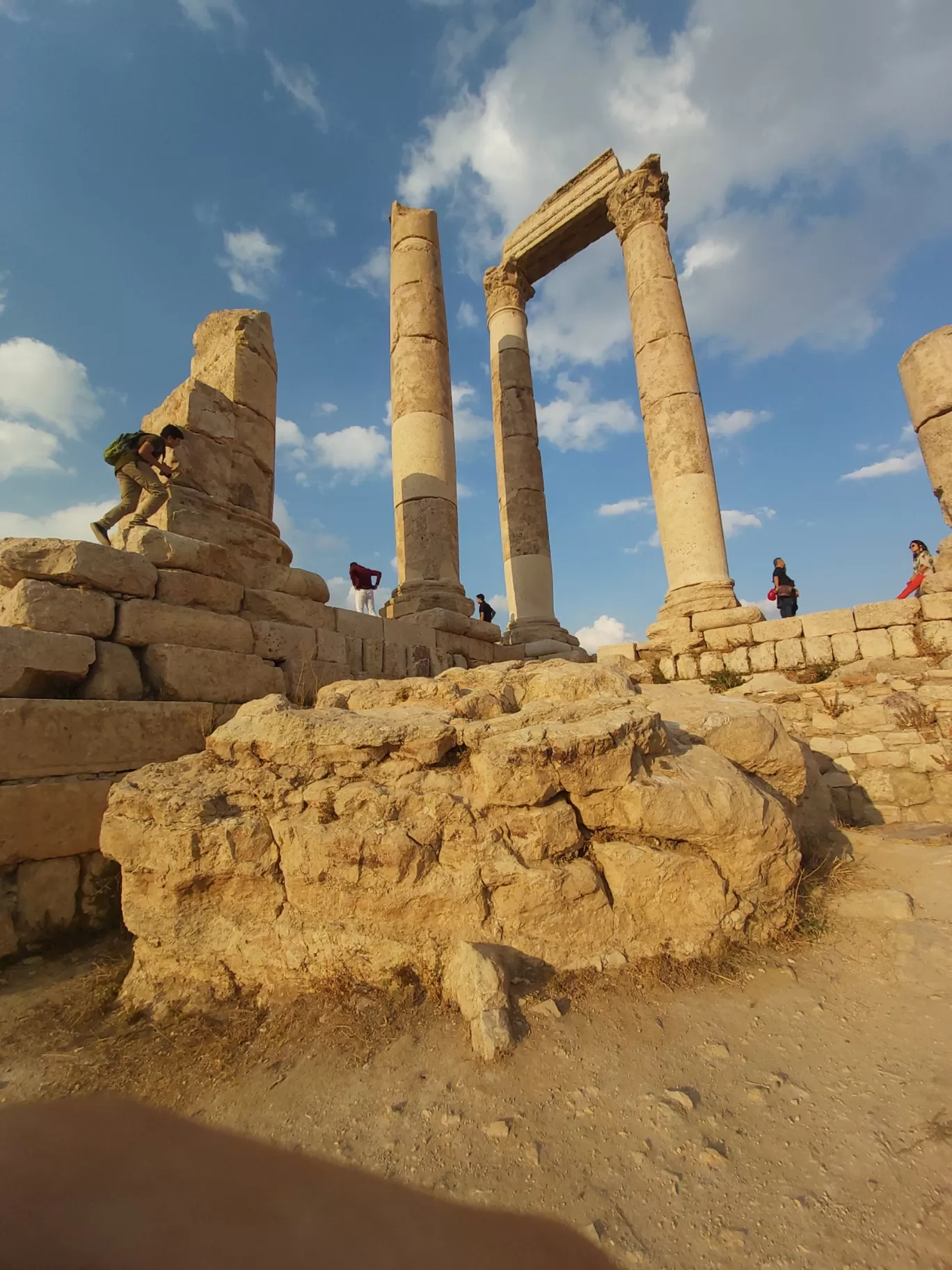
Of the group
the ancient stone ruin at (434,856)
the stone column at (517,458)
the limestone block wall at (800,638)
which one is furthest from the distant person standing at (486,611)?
the ancient stone ruin at (434,856)

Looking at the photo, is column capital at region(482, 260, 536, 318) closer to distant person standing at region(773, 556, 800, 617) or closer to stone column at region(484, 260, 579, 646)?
stone column at region(484, 260, 579, 646)

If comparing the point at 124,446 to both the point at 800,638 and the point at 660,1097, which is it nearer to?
the point at 660,1097

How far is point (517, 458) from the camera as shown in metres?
13.6

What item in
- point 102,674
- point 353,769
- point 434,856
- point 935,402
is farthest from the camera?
point 935,402

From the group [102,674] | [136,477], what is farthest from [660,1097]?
[136,477]

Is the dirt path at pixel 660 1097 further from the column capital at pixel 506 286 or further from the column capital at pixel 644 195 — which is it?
the column capital at pixel 506 286

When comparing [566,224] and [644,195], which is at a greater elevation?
[566,224]

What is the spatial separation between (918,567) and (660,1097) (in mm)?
9505

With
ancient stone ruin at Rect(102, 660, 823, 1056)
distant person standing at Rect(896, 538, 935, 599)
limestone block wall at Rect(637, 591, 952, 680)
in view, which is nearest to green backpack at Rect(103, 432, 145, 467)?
ancient stone ruin at Rect(102, 660, 823, 1056)

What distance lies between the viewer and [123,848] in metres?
2.96

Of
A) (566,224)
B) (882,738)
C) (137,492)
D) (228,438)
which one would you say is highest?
(566,224)

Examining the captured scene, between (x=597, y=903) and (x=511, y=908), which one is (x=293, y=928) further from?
(x=597, y=903)

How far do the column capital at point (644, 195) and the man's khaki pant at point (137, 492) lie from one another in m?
10.9

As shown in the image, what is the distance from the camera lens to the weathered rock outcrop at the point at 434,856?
108 inches
